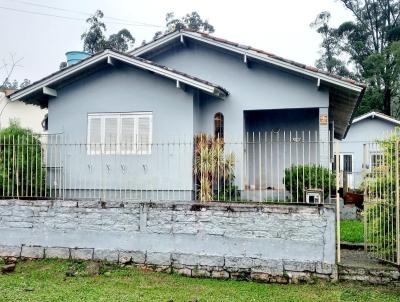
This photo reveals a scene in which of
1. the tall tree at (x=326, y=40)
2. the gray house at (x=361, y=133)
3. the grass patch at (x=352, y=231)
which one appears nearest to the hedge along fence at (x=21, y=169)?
the grass patch at (x=352, y=231)

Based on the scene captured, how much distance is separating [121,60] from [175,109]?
204 centimetres

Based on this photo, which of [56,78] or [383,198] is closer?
[383,198]

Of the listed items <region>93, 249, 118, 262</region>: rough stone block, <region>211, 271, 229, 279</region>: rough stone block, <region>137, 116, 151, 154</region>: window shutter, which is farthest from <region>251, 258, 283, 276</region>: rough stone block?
<region>137, 116, 151, 154</region>: window shutter

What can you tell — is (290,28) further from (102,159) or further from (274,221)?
(274,221)

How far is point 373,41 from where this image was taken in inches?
1479

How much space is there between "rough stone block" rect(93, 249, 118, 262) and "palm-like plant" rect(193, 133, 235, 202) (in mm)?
2083

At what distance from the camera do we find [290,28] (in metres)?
40.1

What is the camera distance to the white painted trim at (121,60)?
38.4 feet

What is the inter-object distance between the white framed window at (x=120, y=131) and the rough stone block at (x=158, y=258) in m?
4.35

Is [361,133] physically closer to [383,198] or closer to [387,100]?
[387,100]

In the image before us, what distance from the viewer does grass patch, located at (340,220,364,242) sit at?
1026 cm

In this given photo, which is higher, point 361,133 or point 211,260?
point 361,133

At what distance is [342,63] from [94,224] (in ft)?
108

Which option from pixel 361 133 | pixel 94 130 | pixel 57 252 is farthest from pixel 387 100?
pixel 57 252
